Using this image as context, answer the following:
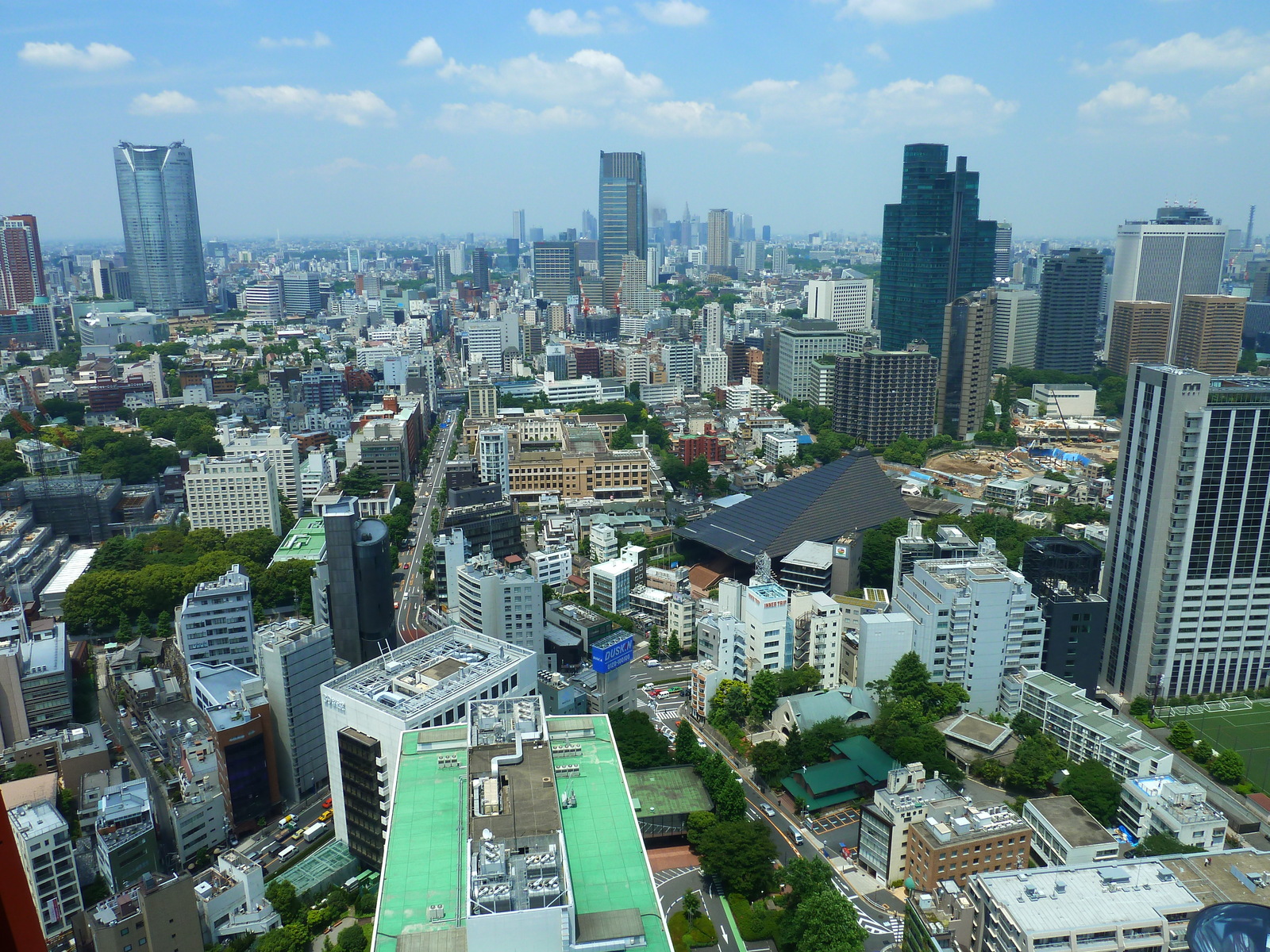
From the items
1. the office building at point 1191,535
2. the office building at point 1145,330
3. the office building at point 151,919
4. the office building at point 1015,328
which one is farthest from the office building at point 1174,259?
the office building at point 151,919

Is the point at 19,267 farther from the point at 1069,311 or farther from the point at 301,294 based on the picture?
the point at 1069,311

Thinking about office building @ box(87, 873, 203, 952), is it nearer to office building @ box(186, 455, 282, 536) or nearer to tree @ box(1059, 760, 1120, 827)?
tree @ box(1059, 760, 1120, 827)

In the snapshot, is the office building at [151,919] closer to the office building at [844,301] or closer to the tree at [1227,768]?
Result: the tree at [1227,768]

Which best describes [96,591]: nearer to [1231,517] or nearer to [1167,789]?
[1167,789]

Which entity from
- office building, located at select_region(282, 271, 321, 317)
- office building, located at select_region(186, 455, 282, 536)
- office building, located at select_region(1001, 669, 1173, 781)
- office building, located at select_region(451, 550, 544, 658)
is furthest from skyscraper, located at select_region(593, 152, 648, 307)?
office building, located at select_region(1001, 669, 1173, 781)

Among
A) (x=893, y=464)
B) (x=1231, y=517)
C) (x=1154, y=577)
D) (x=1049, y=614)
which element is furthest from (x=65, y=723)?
(x=893, y=464)

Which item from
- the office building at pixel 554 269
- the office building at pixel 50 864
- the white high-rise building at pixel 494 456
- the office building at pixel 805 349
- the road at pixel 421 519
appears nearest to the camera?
the office building at pixel 50 864
